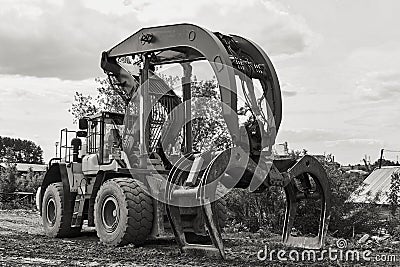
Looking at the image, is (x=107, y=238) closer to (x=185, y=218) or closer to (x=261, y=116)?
(x=185, y=218)

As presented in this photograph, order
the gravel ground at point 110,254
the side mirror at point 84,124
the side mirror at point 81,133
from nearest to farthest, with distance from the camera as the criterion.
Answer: the gravel ground at point 110,254
the side mirror at point 84,124
the side mirror at point 81,133

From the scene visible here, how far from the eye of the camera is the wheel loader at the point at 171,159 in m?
10.5

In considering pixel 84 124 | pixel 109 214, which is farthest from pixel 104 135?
pixel 109 214

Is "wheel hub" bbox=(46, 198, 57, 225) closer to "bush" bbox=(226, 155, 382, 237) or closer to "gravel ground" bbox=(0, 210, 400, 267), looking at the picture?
"gravel ground" bbox=(0, 210, 400, 267)

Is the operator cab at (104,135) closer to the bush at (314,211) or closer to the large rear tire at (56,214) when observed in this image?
the large rear tire at (56,214)

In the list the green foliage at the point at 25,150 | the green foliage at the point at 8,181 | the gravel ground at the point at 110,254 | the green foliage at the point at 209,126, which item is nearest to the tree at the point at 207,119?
the green foliage at the point at 209,126

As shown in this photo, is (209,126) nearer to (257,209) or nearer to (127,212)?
(257,209)

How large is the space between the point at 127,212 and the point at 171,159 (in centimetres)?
213

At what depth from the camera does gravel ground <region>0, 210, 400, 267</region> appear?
9.67 meters

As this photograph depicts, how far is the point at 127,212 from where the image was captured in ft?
38.2

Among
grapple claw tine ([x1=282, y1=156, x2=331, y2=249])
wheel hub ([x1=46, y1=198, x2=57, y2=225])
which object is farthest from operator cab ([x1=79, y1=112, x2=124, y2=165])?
grapple claw tine ([x1=282, y1=156, x2=331, y2=249])

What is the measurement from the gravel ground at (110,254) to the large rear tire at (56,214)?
379 millimetres

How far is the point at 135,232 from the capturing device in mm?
11680

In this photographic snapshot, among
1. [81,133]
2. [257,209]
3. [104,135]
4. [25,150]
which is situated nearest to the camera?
[104,135]
